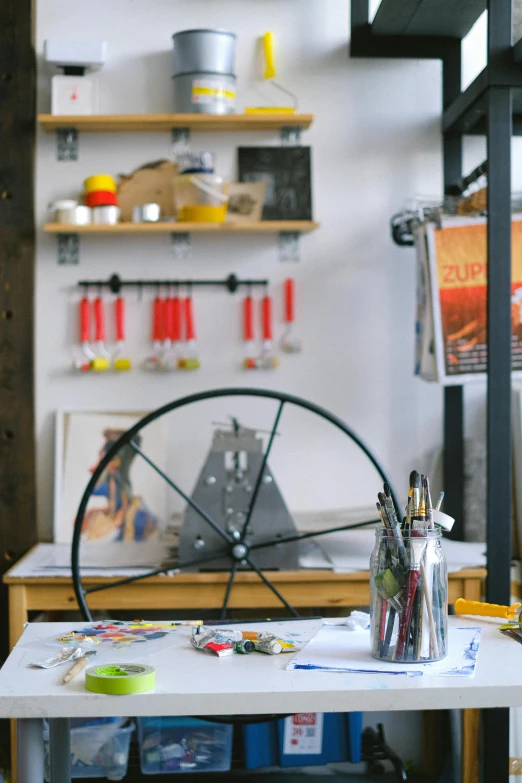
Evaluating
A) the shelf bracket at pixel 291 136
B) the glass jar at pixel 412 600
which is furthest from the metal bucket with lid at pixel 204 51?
the glass jar at pixel 412 600

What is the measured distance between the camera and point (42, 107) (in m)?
3.20

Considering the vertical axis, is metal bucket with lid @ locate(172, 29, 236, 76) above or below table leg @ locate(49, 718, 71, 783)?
above

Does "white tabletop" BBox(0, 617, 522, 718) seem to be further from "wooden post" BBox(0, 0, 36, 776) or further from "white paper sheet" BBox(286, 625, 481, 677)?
"wooden post" BBox(0, 0, 36, 776)

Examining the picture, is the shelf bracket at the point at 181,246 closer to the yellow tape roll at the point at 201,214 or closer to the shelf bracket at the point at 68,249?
the yellow tape roll at the point at 201,214

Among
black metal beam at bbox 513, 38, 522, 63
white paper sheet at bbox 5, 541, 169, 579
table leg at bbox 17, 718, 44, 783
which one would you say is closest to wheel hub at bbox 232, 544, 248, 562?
white paper sheet at bbox 5, 541, 169, 579

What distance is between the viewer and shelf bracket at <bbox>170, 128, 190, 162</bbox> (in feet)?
10.5

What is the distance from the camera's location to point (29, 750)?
4.89 ft

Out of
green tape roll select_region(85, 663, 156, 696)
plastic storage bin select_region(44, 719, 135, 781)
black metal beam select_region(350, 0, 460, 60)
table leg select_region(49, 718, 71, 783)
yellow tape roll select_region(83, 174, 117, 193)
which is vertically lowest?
plastic storage bin select_region(44, 719, 135, 781)

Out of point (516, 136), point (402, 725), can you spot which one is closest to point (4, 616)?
point (402, 725)

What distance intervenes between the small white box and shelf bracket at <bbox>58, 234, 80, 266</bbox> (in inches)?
15.9

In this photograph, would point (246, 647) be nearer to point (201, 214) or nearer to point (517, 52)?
point (517, 52)

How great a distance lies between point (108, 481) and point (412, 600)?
5.65ft

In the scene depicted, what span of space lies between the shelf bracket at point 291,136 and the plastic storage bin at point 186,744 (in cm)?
187

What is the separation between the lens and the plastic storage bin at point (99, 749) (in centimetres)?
269
